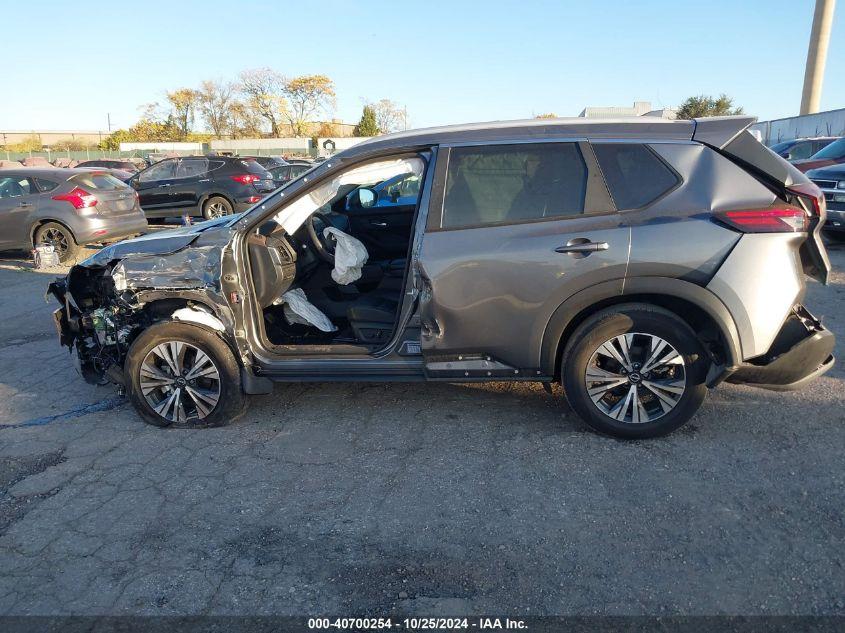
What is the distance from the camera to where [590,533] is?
298 cm

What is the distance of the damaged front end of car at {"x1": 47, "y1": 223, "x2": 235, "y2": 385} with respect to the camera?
13.6 ft

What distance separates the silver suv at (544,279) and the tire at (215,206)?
1077cm

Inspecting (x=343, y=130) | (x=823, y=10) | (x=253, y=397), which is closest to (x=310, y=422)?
(x=253, y=397)

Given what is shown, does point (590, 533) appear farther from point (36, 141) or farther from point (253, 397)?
point (36, 141)

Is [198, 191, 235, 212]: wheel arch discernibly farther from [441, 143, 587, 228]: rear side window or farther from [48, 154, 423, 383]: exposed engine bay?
[441, 143, 587, 228]: rear side window

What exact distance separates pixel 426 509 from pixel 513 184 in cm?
198

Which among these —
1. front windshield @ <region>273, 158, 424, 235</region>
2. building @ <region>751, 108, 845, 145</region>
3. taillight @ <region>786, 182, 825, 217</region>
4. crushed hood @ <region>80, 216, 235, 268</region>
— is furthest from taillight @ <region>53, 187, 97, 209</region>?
building @ <region>751, 108, 845, 145</region>

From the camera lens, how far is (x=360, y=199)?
20.4 ft

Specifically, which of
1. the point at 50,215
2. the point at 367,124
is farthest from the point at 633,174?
the point at 367,124

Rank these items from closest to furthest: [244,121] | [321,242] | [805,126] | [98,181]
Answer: [321,242]
[98,181]
[805,126]
[244,121]

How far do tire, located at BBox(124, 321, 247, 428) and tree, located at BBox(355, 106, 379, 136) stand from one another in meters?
61.0

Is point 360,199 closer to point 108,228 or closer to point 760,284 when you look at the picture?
point 760,284

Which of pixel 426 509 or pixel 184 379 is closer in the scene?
pixel 426 509

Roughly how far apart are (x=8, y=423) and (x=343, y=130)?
74.7m
